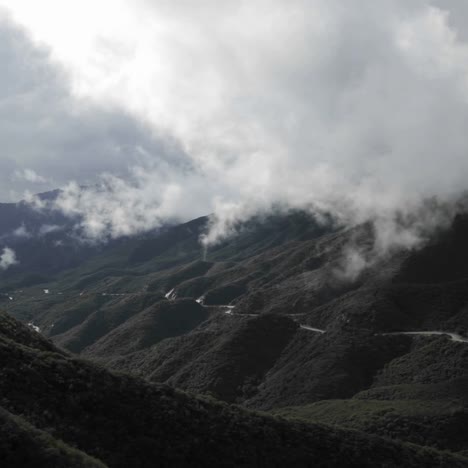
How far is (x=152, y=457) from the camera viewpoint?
42.3 m

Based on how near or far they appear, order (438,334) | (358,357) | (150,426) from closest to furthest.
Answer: (150,426) → (358,357) → (438,334)

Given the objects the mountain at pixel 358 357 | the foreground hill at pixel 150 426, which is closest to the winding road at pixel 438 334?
the mountain at pixel 358 357

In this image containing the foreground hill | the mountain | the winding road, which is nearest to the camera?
the foreground hill

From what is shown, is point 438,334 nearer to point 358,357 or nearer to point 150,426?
point 358,357

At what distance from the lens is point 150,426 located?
46.1m

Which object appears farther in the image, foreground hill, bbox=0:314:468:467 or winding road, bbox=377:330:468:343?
winding road, bbox=377:330:468:343

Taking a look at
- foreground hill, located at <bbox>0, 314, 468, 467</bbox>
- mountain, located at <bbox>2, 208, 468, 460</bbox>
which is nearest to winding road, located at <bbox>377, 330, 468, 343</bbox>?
mountain, located at <bbox>2, 208, 468, 460</bbox>

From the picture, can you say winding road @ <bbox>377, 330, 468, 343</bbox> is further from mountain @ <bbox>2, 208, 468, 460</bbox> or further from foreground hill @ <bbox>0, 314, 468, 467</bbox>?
foreground hill @ <bbox>0, 314, 468, 467</bbox>

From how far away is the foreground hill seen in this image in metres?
41.6

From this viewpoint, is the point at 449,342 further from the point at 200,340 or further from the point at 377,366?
the point at 200,340

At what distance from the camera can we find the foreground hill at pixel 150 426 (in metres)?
41.6

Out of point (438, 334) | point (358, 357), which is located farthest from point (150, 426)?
point (438, 334)

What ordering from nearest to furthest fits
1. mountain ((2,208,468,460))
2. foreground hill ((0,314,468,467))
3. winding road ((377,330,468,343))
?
1. foreground hill ((0,314,468,467))
2. mountain ((2,208,468,460))
3. winding road ((377,330,468,343))

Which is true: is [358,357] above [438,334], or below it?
Answer: below
